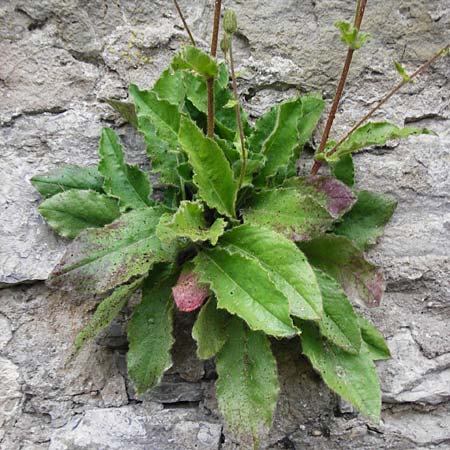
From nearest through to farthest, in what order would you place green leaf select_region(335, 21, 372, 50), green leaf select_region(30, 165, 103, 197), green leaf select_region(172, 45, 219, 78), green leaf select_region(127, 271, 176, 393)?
green leaf select_region(172, 45, 219, 78) → green leaf select_region(335, 21, 372, 50) → green leaf select_region(127, 271, 176, 393) → green leaf select_region(30, 165, 103, 197)

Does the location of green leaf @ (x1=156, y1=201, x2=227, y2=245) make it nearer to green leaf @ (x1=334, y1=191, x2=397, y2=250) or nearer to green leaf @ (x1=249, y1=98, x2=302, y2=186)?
green leaf @ (x1=249, y1=98, x2=302, y2=186)

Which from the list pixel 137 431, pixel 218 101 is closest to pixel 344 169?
pixel 218 101

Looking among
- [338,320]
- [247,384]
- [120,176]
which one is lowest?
[247,384]

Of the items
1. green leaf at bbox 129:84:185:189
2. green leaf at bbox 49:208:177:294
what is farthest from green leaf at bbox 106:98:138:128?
green leaf at bbox 49:208:177:294

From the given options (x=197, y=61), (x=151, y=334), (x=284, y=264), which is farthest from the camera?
(x=151, y=334)

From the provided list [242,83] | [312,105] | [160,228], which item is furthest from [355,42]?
[160,228]

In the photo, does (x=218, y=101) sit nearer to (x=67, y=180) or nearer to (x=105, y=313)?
(x=67, y=180)
